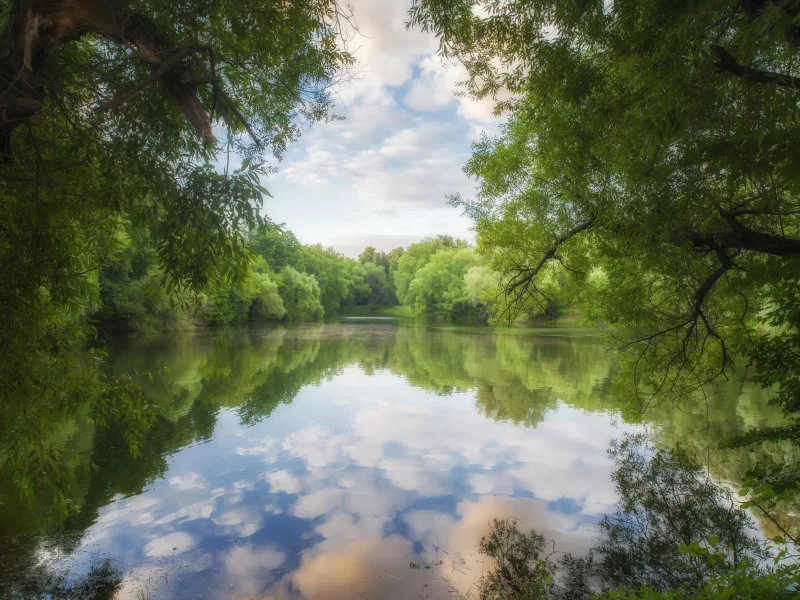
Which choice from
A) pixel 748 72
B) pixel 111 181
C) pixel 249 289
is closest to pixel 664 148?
pixel 748 72

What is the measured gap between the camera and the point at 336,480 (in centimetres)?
895

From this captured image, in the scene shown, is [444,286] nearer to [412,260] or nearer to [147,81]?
[412,260]

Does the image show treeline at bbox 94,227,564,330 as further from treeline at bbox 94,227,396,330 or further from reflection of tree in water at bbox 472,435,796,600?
reflection of tree in water at bbox 472,435,796,600

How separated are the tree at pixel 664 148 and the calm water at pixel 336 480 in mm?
2777

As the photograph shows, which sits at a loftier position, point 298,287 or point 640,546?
point 298,287

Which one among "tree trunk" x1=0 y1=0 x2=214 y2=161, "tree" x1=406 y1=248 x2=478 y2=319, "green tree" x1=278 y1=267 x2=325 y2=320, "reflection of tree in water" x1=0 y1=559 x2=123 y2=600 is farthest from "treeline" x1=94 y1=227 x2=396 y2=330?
"tree" x1=406 y1=248 x2=478 y2=319

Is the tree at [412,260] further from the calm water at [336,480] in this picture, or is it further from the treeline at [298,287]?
the calm water at [336,480]

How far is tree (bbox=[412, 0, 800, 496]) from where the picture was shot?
285cm

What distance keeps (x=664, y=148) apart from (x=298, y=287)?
47.7 meters

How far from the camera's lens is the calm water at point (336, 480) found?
233 inches

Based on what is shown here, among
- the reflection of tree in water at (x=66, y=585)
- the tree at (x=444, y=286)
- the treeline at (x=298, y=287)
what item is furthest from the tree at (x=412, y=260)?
the reflection of tree in water at (x=66, y=585)

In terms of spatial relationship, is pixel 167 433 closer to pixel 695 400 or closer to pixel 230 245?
pixel 230 245

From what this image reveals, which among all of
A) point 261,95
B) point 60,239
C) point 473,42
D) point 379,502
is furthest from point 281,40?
point 379,502

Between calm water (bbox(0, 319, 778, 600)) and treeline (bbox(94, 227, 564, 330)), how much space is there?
3059mm
